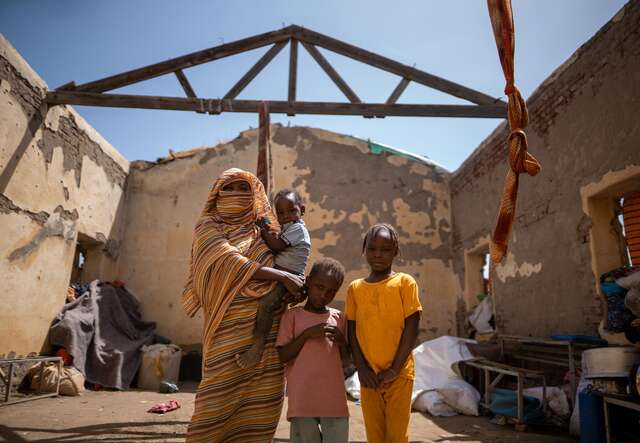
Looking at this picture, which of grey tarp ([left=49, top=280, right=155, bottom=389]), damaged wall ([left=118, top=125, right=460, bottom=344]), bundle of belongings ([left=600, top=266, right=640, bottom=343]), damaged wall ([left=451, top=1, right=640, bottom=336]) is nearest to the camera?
bundle of belongings ([left=600, top=266, right=640, bottom=343])

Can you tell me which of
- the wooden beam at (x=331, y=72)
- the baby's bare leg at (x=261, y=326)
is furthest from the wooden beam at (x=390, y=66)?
the baby's bare leg at (x=261, y=326)

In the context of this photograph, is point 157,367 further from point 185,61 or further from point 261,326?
point 261,326

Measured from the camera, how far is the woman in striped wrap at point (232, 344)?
1.86 meters

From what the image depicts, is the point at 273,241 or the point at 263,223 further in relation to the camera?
the point at 263,223

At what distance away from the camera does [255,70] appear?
5.14 metres

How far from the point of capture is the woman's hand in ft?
6.38

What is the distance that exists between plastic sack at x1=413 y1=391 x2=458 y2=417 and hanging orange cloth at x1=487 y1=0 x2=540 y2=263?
305 centimetres

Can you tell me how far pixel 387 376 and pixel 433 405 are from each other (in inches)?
129

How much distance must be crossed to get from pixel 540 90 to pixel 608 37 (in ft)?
3.54

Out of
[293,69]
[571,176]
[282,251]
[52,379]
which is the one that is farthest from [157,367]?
[571,176]

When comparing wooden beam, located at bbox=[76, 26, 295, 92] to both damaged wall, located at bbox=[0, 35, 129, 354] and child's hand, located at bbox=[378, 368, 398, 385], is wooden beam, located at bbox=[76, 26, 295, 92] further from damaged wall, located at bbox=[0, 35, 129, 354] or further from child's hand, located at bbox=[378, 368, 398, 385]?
child's hand, located at bbox=[378, 368, 398, 385]

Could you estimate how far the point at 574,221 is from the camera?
14.3 feet

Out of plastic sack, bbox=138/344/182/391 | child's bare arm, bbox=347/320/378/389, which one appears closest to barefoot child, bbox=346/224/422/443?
child's bare arm, bbox=347/320/378/389

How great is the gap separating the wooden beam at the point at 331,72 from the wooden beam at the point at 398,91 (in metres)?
0.41
